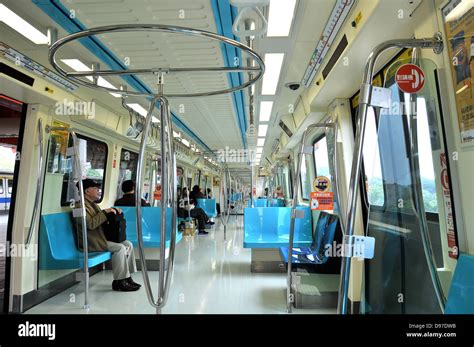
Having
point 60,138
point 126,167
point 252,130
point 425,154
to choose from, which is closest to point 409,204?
point 425,154

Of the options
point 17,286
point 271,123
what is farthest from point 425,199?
point 271,123

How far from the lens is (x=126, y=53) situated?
96.3 inches

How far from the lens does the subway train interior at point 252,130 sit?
4.10 ft

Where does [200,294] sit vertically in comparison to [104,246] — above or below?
below

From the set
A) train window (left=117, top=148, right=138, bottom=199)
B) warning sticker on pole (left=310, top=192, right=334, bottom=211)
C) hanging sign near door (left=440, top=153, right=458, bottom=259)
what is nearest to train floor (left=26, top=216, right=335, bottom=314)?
warning sticker on pole (left=310, top=192, right=334, bottom=211)

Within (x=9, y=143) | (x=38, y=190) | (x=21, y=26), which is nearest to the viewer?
(x=21, y=26)

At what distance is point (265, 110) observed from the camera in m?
4.73

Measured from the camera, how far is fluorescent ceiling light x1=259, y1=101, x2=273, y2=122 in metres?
4.34

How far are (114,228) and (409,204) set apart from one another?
3478 mm

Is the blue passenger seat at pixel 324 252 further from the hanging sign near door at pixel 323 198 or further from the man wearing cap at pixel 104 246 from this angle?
Result: the man wearing cap at pixel 104 246

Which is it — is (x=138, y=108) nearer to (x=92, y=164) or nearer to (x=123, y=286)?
(x=92, y=164)

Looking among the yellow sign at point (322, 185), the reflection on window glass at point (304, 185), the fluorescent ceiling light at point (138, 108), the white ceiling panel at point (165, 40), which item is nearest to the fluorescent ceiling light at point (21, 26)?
the white ceiling panel at point (165, 40)
